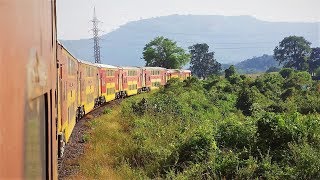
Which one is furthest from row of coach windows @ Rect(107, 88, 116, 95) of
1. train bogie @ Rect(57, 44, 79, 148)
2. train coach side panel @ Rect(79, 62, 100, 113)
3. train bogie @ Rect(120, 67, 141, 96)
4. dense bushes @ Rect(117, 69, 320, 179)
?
train bogie @ Rect(57, 44, 79, 148)

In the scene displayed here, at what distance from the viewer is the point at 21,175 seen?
1576 millimetres

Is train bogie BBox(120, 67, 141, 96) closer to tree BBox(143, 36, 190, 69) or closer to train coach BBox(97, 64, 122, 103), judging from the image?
train coach BBox(97, 64, 122, 103)

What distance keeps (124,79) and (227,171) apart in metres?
26.4

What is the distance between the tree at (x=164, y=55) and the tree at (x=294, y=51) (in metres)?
39.0

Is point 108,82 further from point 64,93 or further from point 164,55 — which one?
point 164,55

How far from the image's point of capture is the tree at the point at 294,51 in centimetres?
12288

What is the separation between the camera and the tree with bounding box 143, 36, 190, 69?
323 ft

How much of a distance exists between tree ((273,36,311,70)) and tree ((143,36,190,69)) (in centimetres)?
3902

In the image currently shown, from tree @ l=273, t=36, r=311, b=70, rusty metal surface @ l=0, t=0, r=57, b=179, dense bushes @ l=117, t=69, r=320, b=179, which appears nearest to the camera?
rusty metal surface @ l=0, t=0, r=57, b=179

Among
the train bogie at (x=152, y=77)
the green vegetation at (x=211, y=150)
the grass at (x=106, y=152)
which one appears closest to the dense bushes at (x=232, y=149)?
the green vegetation at (x=211, y=150)

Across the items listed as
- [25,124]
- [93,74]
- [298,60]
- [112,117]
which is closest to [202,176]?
[25,124]

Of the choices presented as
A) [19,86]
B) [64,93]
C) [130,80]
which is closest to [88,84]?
[64,93]

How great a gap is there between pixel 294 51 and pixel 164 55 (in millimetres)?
50971

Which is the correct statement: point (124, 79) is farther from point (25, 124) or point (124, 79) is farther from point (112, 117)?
point (25, 124)
